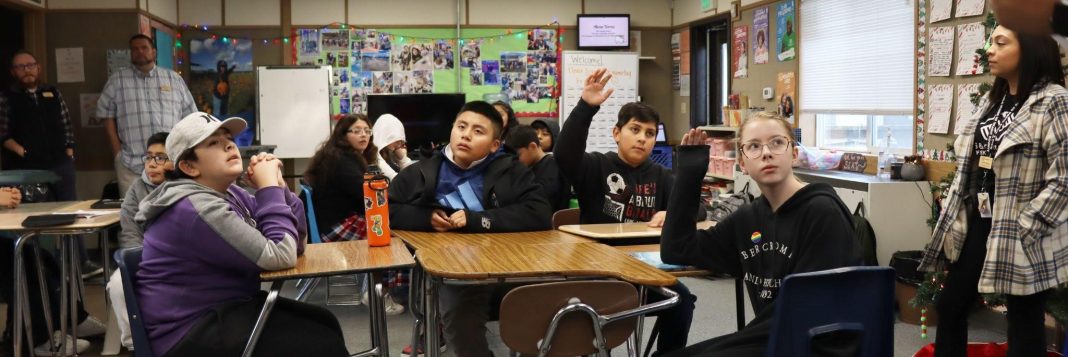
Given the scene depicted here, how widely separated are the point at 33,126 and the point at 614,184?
4.52 m

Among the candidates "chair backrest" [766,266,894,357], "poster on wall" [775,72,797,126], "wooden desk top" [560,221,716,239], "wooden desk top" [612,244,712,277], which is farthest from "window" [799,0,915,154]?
"chair backrest" [766,266,894,357]

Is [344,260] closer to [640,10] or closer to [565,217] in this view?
[565,217]

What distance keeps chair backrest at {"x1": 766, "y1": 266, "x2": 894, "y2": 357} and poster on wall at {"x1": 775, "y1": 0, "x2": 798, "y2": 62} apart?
210 inches

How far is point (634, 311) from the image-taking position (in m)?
2.17

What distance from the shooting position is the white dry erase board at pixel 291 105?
28.6ft

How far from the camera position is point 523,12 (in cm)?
941

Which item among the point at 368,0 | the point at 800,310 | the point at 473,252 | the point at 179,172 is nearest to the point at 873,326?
the point at 800,310

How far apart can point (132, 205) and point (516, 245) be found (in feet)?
6.24

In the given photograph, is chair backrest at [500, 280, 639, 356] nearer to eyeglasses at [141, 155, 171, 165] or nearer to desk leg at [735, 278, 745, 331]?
desk leg at [735, 278, 745, 331]

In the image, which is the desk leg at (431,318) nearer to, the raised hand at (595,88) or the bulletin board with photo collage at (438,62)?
the raised hand at (595,88)

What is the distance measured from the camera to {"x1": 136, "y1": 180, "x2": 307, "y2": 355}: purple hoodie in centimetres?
225

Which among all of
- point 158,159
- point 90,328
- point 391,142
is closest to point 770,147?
point 158,159

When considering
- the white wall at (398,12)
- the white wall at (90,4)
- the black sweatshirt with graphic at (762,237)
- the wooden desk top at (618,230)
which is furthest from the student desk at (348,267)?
the white wall at (398,12)

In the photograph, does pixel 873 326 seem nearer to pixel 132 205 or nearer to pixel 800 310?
pixel 800 310
